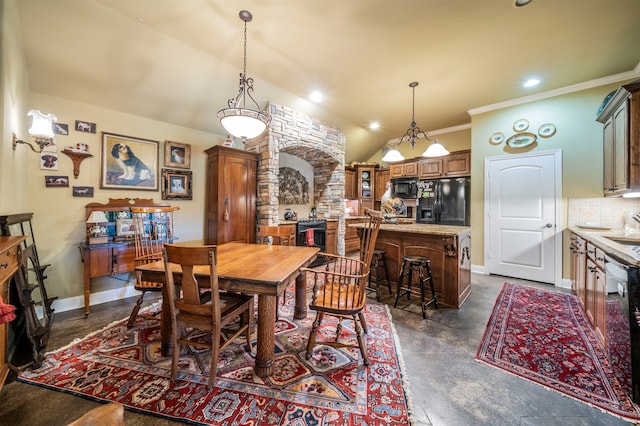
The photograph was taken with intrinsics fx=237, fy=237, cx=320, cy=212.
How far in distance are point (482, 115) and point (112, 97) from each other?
5698 millimetres

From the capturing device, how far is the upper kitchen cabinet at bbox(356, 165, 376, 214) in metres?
6.61

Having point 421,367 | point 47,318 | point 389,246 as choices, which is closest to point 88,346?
point 47,318

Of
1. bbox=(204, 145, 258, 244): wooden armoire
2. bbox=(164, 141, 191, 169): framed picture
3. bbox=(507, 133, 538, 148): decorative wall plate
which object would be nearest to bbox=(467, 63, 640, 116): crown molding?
bbox=(507, 133, 538, 148): decorative wall plate

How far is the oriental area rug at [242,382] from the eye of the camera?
139cm

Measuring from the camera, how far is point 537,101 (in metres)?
3.79

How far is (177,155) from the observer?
11.9 ft

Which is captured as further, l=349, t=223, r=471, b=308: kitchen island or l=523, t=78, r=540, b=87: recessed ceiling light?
l=523, t=78, r=540, b=87: recessed ceiling light

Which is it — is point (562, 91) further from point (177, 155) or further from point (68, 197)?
point (68, 197)

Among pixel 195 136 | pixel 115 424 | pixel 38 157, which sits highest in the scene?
pixel 195 136

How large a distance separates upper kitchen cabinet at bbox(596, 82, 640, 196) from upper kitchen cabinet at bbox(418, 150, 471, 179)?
194cm

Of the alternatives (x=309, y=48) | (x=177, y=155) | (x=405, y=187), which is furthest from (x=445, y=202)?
(x=177, y=155)

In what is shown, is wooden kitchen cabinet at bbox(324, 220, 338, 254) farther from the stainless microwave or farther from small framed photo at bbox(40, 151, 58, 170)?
small framed photo at bbox(40, 151, 58, 170)

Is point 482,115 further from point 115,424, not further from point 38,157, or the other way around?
point 38,157

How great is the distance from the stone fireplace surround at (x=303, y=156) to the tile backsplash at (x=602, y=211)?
375 cm
